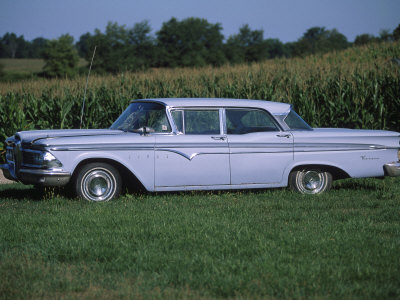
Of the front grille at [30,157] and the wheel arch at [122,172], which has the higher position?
the front grille at [30,157]

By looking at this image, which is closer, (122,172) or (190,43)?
(122,172)

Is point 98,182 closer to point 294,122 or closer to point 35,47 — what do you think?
point 294,122

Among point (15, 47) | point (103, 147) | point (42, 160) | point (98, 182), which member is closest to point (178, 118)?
point (103, 147)

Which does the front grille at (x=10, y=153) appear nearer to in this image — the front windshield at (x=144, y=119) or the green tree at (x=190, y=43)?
the front windshield at (x=144, y=119)

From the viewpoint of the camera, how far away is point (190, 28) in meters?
74.8

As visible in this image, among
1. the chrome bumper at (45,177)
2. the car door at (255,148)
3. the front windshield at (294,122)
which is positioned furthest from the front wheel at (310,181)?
the chrome bumper at (45,177)

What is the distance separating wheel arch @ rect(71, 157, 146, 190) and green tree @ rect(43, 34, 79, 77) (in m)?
66.2

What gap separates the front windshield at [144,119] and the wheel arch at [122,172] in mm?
592

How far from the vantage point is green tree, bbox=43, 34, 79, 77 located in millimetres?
74812

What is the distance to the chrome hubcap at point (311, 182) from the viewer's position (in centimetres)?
877

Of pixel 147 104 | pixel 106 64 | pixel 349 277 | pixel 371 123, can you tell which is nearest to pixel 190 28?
pixel 106 64

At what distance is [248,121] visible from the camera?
855 centimetres

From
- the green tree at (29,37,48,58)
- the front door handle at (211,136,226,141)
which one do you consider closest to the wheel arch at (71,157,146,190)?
the front door handle at (211,136,226,141)

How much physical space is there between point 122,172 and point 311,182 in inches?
117
